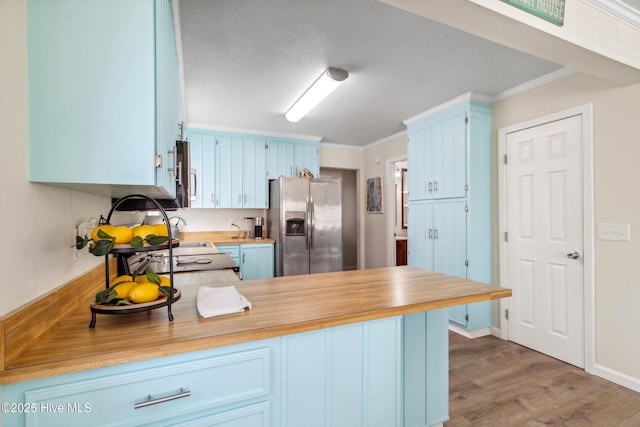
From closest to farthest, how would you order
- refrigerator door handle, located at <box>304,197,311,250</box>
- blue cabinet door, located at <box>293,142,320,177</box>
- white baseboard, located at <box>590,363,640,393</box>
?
white baseboard, located at <box>590,363,640,393</box> < refrigerator door handle, located at <box>304,197,311,250</box> < blue cabinet door, located at <box>293,142,320,177</box>

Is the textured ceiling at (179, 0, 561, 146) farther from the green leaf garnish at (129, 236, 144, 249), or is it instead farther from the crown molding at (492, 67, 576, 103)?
the green leaf garnish at (129, 236, 144, 249)

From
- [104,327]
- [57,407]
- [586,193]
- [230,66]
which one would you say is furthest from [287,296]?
[586,193]

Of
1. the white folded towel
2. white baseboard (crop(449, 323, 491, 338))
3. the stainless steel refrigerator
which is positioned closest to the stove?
the white folded towel

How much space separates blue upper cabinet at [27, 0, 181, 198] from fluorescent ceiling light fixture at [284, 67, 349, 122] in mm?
1758

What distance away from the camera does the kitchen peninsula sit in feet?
2.60

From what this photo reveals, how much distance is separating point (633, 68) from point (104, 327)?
3170 mm

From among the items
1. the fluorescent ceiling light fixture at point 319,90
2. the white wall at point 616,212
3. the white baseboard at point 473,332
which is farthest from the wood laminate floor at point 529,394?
the fluorescent ceiling light fixture at point 319,90

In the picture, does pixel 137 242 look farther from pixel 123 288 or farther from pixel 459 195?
pixel 459 195

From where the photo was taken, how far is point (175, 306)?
1234 millimetres

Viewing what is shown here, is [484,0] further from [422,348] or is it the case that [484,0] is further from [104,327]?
[104,327]

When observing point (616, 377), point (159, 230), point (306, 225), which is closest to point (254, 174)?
point (306, 225)

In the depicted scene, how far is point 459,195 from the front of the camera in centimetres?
322

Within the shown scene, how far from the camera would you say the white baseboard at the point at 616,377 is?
2.15 meters

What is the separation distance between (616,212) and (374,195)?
129 inches
